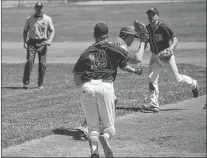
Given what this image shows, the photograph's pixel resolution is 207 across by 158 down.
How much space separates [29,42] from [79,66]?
7.91 metres

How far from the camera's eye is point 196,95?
12961mm

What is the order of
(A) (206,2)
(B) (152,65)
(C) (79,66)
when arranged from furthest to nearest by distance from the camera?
(A) (206,2), (B) (152,65), (C) (79,66)

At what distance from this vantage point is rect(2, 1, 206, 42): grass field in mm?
33188

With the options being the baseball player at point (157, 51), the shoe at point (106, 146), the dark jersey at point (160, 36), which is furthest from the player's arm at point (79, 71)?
the dark jersey at point (160, 36)

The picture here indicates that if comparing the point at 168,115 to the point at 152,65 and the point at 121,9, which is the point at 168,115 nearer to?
the point at 152,65

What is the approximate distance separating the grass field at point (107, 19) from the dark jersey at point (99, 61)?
22.2 m

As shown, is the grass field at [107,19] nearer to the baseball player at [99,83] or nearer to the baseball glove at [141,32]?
the baseball glove at [141,32]

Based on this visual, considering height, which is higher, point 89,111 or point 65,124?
point 89,111

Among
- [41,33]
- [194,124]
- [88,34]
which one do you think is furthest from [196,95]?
[88,34]

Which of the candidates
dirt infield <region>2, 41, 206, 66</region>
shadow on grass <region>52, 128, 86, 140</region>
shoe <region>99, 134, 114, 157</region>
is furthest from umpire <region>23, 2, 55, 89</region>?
shoe <region>99, 134, 114, 157</region>

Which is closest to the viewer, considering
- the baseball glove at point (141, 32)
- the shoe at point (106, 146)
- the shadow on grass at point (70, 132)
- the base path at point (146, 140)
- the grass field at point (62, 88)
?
the shoe at point (106, 146)

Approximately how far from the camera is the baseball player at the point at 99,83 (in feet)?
25.5

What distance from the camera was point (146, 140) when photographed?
30.8ft

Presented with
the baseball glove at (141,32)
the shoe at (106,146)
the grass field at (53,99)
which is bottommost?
the grass field at (53,99)
